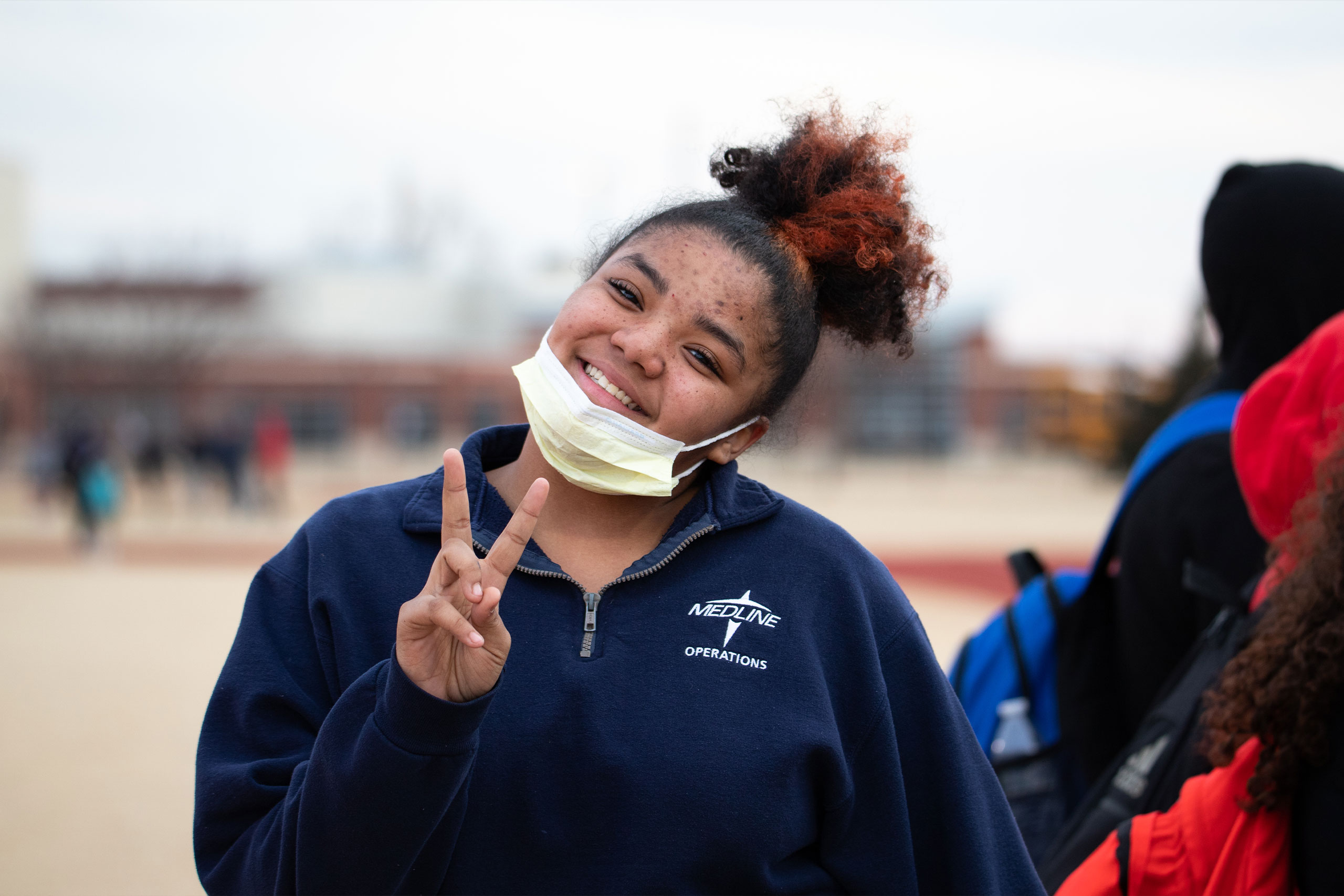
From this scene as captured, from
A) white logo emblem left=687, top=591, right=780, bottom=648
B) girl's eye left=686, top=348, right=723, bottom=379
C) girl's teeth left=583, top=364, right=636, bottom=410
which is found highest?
girl's eye left=686, top=348, right=723, bottom=379

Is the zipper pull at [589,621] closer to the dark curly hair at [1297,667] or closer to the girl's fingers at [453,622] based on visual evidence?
the girl's fingers at [453,622]

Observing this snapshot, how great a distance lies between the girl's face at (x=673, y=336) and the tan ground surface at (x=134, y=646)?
3776 mm

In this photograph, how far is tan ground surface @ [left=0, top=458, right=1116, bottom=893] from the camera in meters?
4.95

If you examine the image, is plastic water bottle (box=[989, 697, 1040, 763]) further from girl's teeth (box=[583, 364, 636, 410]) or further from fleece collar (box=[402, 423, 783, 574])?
girl's teeth (box=[583, 364, 636, 410])

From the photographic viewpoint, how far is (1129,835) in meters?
2.03

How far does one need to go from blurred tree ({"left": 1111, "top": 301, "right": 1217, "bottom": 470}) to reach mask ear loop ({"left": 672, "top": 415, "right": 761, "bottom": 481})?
83.3ft

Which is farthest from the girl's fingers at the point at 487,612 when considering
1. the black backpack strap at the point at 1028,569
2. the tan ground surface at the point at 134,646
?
the tan ground surface at the point at 134,646

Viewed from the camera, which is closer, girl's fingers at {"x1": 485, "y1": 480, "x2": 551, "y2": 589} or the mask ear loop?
girl's fingers at {"x1": 485, "y1": 480, "x2": 551, "y2": 589}

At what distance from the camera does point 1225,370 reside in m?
3.13

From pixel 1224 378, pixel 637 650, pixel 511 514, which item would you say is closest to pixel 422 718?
pixel 637 650

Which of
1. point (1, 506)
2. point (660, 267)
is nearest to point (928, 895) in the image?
point (660, 267)

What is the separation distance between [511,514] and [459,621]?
431 millimetres

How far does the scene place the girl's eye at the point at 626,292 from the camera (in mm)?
1855

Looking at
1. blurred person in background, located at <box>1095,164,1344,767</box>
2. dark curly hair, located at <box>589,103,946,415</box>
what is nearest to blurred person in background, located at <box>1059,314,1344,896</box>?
blurred person in background, located at <box>1095,164,1344,767</box>
